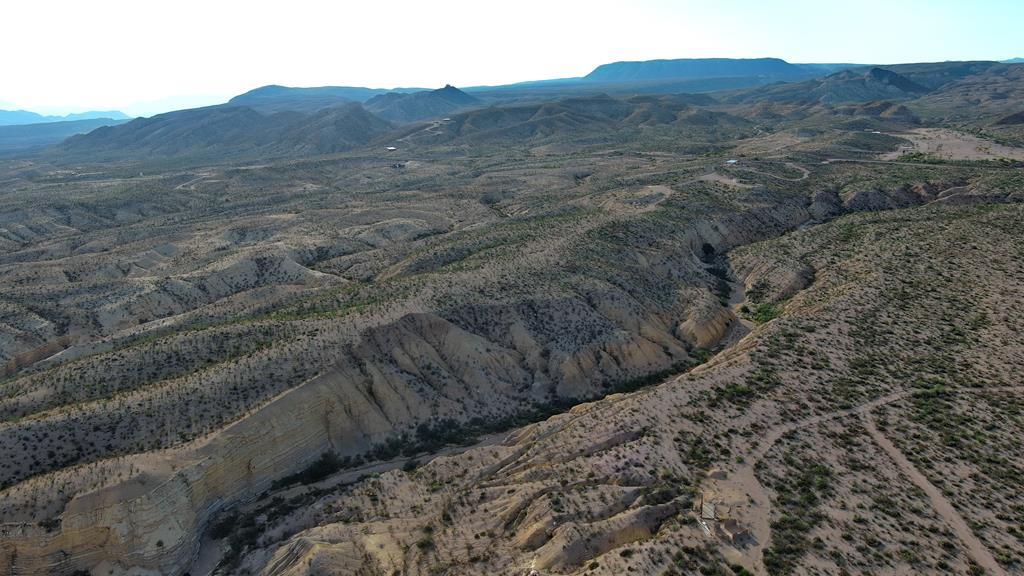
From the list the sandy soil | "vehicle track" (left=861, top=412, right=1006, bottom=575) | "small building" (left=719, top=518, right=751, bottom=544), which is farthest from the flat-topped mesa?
the sandy soil

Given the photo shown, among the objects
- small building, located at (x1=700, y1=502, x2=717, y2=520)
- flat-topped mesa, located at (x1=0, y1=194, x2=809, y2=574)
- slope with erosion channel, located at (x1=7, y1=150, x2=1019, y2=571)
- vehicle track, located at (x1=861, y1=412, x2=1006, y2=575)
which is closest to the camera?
vehicle track, located at (x1=861, y1=412, x2=1006, y2=575)

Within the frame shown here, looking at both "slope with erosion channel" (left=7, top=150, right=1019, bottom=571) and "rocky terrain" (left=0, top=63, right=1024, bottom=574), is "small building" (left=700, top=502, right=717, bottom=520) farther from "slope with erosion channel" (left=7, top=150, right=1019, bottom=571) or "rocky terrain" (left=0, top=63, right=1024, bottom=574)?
"slope with erosion channel" (left=7, top=150, right=1019, bottom=571)

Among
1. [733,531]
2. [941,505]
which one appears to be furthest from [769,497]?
[941,505]

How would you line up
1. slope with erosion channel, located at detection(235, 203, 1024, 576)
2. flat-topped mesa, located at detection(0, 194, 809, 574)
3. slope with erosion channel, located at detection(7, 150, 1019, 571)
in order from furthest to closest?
slope with erosion channel, located at detection(7, 150, 1019, 571) < flat-topped mesa, located at detection(0, 194, 809, 574) < slope with erosion channel, located at detection(235, 203, 1024, 576)

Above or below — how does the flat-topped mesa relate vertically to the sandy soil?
below

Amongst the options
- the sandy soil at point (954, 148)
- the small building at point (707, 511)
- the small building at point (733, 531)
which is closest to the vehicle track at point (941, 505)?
the small building at point (733, 531)

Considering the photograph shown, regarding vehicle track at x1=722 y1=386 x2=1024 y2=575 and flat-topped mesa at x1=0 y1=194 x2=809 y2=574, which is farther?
flat-topped mesa at x1=0 y1=194 x2=809 y2=574

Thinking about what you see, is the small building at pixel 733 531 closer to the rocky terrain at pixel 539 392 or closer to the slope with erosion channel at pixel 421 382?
the rocky terrain at pixel 539 392

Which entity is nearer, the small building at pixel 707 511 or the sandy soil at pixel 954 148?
the small building at pixel 707 511

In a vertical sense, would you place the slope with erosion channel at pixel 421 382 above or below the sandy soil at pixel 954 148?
below
